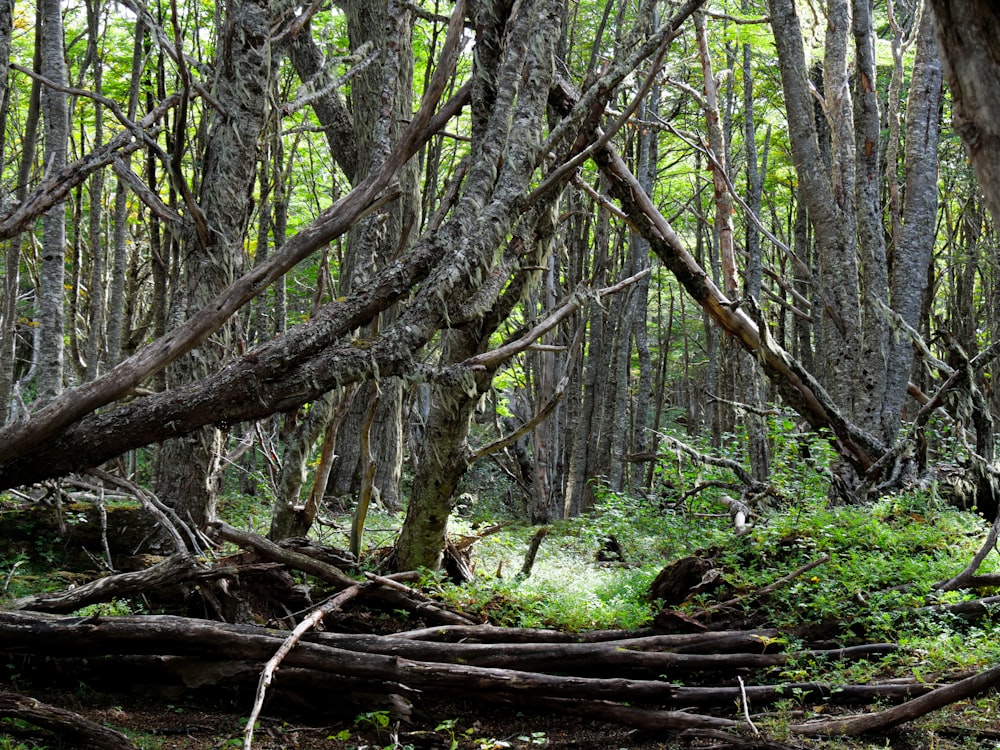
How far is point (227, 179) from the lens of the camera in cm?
564

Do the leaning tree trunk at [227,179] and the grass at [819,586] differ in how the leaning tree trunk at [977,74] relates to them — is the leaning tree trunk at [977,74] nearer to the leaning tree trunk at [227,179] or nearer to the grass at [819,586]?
the grass at [819,586]

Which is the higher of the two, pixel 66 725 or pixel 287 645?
pixel 287 645

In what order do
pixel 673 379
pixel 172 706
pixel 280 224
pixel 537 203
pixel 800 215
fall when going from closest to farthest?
pixel 172 706, pixel 537 203, pixel 280 224, pixel 800 215, pixel 673 379

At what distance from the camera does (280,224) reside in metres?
11.7

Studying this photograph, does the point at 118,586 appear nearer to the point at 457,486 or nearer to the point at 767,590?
the point at 457,486

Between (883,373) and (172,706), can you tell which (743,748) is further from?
(883,373)

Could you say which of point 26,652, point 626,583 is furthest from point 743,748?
point 26,652

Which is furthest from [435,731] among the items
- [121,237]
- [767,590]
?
[121,237]

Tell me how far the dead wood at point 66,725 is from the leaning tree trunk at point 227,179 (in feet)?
6.45

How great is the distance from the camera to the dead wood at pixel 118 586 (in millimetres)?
4824

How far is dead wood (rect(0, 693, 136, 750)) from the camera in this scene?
381cm

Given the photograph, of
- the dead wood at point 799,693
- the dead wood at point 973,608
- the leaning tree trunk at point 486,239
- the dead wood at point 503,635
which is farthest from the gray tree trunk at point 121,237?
the dead wood at point 973,608

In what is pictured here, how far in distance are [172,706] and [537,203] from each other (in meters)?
3.80

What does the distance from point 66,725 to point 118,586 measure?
1.16 meters
